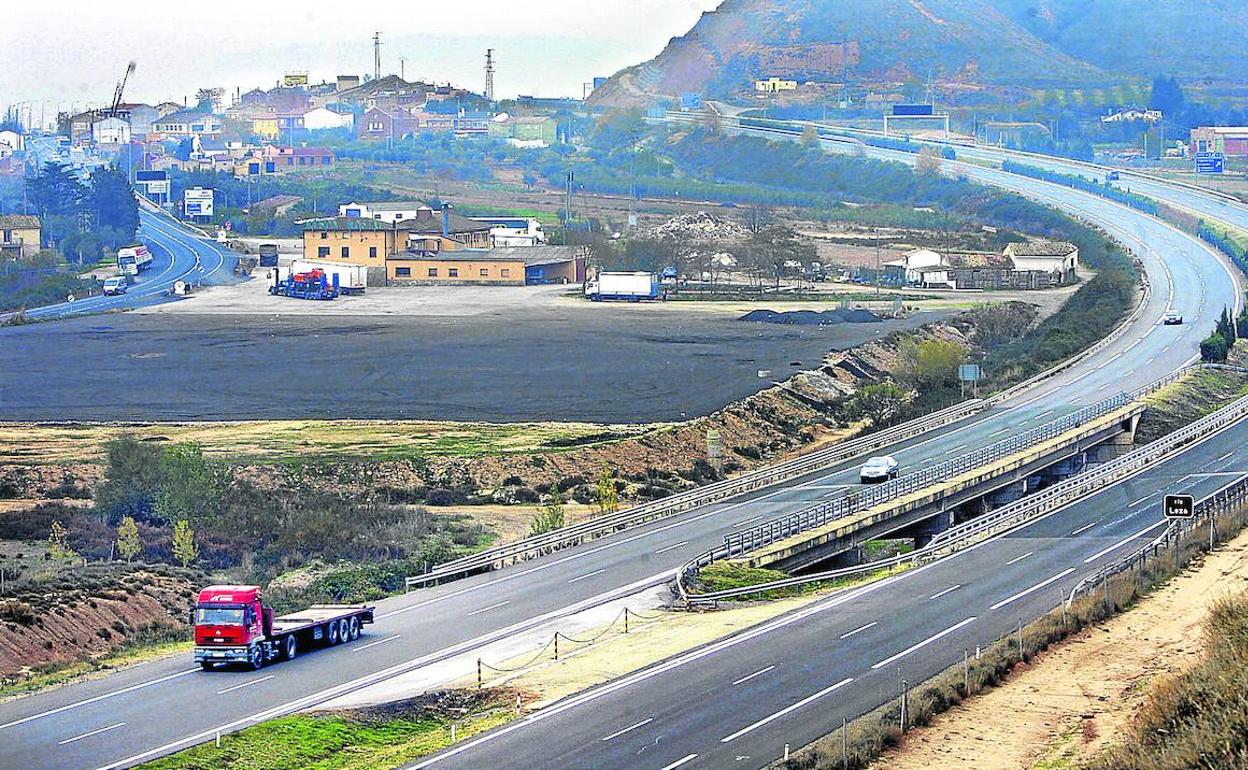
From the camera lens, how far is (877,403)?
73312 millimetres

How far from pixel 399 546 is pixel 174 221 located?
126838 mm

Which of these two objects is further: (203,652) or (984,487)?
(984,487)

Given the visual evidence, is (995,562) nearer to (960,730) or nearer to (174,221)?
(960,730)

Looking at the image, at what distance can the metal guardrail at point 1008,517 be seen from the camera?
39.8 m

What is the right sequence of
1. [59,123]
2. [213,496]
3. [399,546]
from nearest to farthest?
[399,546] → [213,496] → [59,123]

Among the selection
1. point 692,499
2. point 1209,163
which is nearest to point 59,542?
point 692,499

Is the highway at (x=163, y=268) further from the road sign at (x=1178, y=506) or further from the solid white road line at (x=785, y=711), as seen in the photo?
the solid white road line at (x=785, y=711)

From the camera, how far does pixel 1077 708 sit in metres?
28.7

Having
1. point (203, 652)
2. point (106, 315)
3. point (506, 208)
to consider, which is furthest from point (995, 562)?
point (506, 208)

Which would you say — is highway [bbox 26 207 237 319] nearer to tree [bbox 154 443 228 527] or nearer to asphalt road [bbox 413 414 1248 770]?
tree [bbox 154 443 228 527]

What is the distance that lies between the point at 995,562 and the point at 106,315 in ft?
229

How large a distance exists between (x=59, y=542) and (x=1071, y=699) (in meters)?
26.2

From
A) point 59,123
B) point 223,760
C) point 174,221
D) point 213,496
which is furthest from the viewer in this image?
point 59,123

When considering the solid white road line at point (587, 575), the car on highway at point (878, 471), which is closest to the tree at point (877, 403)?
the car on highway at point (878, 471)
